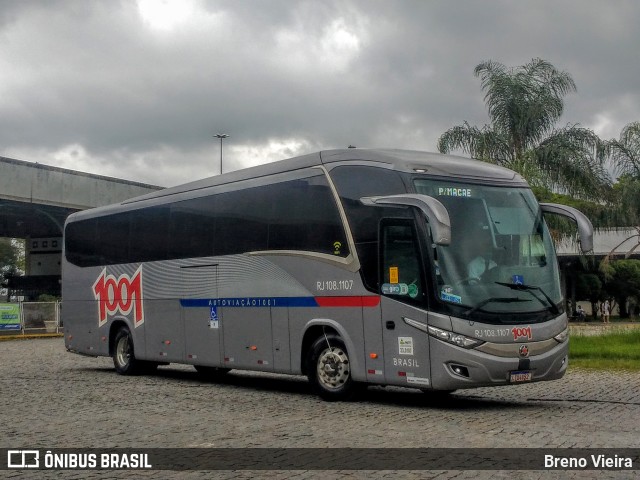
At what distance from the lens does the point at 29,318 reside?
136 ft

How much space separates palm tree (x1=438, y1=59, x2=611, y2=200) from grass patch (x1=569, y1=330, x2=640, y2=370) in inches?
454

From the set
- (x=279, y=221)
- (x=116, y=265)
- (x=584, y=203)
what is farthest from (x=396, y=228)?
(x=584, y=203)

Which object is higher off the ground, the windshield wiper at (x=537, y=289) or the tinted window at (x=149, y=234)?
the tinted window at (x=149, y=234)

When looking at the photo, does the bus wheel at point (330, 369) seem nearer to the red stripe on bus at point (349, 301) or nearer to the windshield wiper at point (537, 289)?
the red stripe on bus at point (349, 301)

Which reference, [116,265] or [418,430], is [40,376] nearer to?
[116,265]

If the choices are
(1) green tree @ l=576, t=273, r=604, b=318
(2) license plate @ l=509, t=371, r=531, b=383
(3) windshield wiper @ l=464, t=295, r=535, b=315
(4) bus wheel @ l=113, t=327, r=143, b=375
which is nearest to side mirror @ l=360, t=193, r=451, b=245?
(3) windshield wiper @ l=464, t=295, r=535, b=315

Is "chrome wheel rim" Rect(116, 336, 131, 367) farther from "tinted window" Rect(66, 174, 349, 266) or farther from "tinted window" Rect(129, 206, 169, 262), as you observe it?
"tinted window" Rect(129, 206, 169, 262)

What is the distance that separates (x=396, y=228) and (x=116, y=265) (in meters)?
9.04

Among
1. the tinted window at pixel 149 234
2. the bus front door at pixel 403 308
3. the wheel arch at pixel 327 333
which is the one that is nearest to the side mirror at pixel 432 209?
the bus front door at pixel 403 308

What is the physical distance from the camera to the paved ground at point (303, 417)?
9.55 m

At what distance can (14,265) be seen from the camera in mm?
112750

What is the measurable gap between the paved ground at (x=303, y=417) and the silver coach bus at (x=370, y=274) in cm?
63

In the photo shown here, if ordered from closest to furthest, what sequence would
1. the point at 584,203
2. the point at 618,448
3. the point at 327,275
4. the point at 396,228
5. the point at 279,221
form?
the point at 618,448
the point at 396,228
the point at 327,275
the point at 279,221
the point at 584,203

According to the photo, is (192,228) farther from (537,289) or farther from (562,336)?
(562,336)
